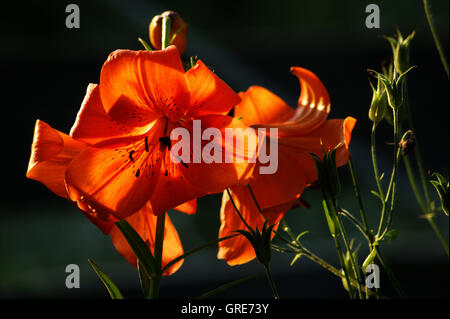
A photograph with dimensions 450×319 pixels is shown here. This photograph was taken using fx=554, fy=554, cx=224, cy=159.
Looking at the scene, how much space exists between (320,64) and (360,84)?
194mm

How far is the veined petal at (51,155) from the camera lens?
1.03 ft

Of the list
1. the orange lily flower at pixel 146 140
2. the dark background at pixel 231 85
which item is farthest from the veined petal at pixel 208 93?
the dark background at pixel 231 85

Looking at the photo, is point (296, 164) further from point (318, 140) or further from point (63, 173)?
point (63, 173)

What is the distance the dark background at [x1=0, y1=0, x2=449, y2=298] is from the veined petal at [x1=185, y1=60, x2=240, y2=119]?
50.8 inches

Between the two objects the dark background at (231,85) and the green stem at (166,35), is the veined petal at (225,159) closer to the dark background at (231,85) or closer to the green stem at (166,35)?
the green stem at (166,35)

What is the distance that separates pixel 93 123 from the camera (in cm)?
32

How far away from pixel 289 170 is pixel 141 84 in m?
0.11

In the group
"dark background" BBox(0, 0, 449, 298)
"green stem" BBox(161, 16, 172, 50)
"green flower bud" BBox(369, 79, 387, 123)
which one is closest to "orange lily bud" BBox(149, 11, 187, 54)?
"green stem" BBox(161, 16, 172, 50)

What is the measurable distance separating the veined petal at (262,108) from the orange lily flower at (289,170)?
0.02 m

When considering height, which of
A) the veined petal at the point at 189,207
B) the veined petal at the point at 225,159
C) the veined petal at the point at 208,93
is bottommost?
the veined petal at the point at 189,207

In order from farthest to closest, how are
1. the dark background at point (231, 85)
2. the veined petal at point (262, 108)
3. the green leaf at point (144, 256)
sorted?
the dark background at point (231, 85), the veined petal at point (262, 108), the green leaf at point (144, 256)

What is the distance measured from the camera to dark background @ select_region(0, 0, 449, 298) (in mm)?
1677

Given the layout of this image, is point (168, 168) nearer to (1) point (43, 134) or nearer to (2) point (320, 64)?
(1) point (43, 134)

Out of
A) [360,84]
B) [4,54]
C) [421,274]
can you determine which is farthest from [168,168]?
[4,54]
